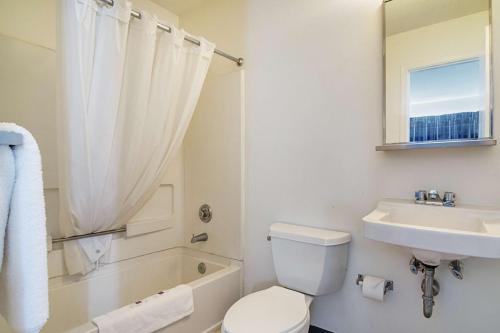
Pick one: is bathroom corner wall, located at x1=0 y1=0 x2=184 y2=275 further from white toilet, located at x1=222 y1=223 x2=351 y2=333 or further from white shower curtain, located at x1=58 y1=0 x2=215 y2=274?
white toilet, located at x1=222 y1=223 x2=351 y2=333

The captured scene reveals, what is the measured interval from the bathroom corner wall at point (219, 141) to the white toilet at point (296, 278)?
48cm

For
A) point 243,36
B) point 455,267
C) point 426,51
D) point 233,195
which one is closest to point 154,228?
point 233,195

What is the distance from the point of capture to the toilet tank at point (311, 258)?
1.45 metres

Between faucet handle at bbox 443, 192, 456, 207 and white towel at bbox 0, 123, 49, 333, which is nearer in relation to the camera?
white towel at bbox 0, 123, 49, 333

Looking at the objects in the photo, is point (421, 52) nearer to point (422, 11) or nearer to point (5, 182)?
point (422, 11)

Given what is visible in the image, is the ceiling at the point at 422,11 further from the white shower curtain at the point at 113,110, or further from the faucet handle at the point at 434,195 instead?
the white shower curtain at the point at 113,110

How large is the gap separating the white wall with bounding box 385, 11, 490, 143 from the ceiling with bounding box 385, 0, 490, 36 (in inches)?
0.9

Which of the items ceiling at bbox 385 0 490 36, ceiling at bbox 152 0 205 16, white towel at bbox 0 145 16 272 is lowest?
white towel at bbox 0 145 16 272

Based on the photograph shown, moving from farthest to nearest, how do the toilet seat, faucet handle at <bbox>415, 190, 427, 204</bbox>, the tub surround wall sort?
the tub surround wall < faucet handle at <bbox>415, 190, 427, 204</bbox> < the toilet seat

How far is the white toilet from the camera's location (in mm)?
1260

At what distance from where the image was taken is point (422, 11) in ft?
4.44

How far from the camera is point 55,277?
1610mm

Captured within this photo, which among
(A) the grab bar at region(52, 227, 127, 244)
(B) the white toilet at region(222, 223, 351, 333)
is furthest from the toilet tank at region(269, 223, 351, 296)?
(A) the grab bar at region(52, 227, 127, 244)

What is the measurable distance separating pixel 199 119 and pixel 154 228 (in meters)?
0.92
